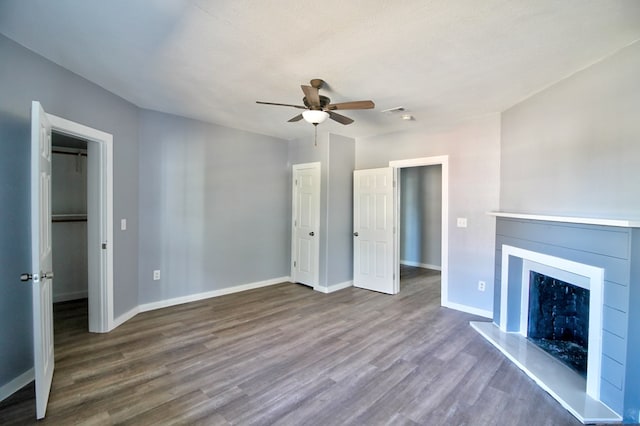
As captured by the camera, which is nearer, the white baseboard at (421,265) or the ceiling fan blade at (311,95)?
the ceiling fan blade at (311,95)

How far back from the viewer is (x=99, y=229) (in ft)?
10.3

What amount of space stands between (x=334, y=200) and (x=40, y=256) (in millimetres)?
3648

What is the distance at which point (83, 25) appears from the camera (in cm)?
196

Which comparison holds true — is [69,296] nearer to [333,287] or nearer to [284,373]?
[284,373]

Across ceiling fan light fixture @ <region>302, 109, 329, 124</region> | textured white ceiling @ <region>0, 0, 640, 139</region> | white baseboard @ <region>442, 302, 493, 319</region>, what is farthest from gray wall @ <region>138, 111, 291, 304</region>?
white baseboard @ <region>442, 302, 493, 319</region>

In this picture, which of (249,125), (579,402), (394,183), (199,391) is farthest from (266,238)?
(579,402)

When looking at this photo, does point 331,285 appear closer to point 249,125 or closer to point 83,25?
point 249,125

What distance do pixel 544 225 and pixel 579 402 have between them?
1.40m

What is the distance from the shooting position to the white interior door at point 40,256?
6.18 feet

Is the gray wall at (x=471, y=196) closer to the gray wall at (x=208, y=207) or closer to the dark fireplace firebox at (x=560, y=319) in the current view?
the dark fireplace firebox at (x=560, y=319)

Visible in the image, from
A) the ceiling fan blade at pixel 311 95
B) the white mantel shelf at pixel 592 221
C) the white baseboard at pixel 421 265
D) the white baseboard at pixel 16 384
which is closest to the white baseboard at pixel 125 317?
the white baseboard at pixel 16 384

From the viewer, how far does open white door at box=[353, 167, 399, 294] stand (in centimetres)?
462

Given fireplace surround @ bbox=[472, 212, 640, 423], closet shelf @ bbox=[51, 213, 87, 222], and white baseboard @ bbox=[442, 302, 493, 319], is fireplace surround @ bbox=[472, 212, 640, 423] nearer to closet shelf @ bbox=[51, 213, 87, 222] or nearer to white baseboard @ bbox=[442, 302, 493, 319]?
white baseboard @ bbox=[442, 302, 493, 319]

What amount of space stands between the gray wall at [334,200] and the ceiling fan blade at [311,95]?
2.11 m
